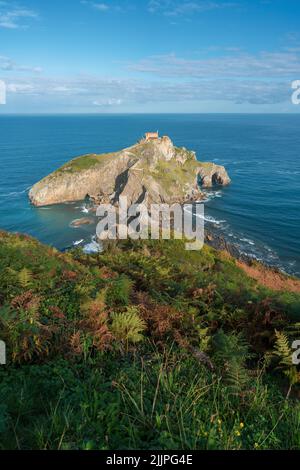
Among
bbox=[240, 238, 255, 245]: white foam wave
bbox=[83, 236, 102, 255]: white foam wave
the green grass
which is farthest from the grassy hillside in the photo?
the green grass

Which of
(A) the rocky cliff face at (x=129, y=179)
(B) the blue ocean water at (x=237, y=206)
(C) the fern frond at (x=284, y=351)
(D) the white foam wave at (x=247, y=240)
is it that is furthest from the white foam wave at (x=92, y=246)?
(C) the fern frond at (x=284, y=351)

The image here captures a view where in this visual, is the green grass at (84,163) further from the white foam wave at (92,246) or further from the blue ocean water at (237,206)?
the white foam wave at (92,246)

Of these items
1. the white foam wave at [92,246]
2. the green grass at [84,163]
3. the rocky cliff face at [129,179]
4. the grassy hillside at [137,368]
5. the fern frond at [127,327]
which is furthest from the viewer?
the green grass at [84,163]

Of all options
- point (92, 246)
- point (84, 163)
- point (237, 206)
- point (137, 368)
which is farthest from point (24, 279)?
point (84, 163)

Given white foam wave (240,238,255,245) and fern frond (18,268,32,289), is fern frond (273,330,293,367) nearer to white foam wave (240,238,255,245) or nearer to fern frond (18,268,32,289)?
fern frond (18,268,32,289)
